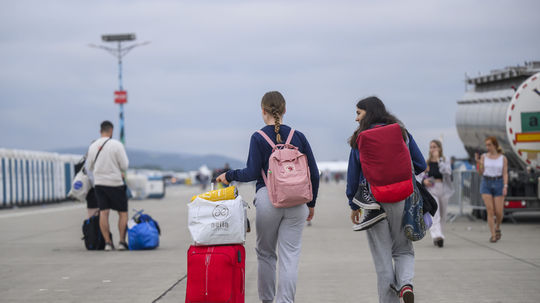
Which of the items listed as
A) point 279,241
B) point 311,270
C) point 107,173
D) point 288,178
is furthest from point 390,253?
point 107,173

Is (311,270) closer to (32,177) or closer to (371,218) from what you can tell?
(371,218)

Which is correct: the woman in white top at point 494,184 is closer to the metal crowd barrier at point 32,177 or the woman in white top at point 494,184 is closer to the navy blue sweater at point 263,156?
the navy blue sweater at point 263,156

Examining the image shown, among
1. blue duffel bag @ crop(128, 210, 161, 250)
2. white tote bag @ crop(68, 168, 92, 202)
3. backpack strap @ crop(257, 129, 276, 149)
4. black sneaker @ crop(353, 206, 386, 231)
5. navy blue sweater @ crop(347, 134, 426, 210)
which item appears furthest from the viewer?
white tote bag @ crop(68, 168, 92, 202)

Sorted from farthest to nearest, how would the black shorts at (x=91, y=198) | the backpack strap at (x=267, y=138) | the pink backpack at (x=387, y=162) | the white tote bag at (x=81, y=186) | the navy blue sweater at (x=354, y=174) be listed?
the black shorts at (x=91, y=198) → the white tote bag at (x=81, y=186) → the backpack strap at (x=267, y=138) → the navy blue sweater at (x=354, y=174) → the pink backpack at (x=387, y=162)

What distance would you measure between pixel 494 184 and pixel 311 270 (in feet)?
15.0

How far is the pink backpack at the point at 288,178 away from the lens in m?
5.85

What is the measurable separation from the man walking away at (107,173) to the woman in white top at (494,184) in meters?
5.87

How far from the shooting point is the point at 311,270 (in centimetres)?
980

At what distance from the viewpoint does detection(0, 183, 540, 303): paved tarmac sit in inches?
309

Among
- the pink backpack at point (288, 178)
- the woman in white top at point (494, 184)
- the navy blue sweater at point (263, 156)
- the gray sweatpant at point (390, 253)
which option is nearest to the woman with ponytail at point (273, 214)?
the navy blue sweater at point (263, 156)

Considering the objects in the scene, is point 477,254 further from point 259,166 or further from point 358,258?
point 259,166

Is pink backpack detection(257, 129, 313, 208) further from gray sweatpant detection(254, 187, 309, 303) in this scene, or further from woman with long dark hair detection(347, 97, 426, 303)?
woman with long dark hair detection(347, 97, 426, 303)

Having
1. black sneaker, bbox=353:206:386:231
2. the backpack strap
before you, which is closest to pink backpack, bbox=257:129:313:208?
the backpack strap

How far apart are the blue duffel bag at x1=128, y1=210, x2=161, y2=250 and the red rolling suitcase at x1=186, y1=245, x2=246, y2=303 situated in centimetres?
665
